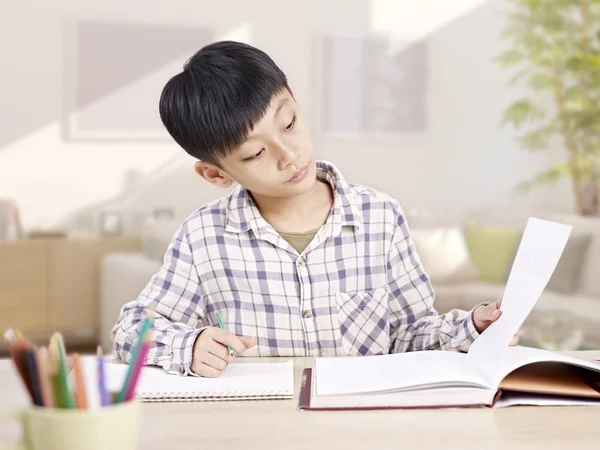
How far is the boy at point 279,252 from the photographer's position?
4.26 ft

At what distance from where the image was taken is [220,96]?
128cm

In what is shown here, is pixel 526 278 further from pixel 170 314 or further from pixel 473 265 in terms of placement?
pixel 473 265

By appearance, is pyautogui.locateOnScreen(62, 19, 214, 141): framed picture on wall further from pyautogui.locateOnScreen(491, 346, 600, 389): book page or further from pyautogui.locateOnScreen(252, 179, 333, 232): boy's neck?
pyautogui.locateOnScreen(491, 346, 600, 389): book page

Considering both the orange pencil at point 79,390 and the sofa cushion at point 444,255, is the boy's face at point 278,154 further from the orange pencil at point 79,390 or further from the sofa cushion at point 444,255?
the sofa cushion at point 444,255

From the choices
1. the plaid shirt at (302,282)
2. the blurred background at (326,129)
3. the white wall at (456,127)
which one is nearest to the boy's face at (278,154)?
the plaid shirt at (302,282)

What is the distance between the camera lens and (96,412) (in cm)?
59

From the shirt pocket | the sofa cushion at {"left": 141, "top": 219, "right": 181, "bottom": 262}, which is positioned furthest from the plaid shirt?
the sofa cushion at {"left": 141, "top": 219, "right": 181, "bottom": 262}

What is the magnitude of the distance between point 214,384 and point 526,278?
38 cm

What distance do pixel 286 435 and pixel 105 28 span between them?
13.9 feet

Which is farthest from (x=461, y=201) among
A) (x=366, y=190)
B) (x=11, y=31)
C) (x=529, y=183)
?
(x=366, y=190)

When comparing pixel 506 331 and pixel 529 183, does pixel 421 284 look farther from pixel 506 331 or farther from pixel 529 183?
pixel 529 183

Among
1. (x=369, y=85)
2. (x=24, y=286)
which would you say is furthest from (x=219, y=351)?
(x=369, y=85)

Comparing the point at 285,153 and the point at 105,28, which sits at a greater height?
the point at 105,28

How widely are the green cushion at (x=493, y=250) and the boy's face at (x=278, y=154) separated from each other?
321cm
